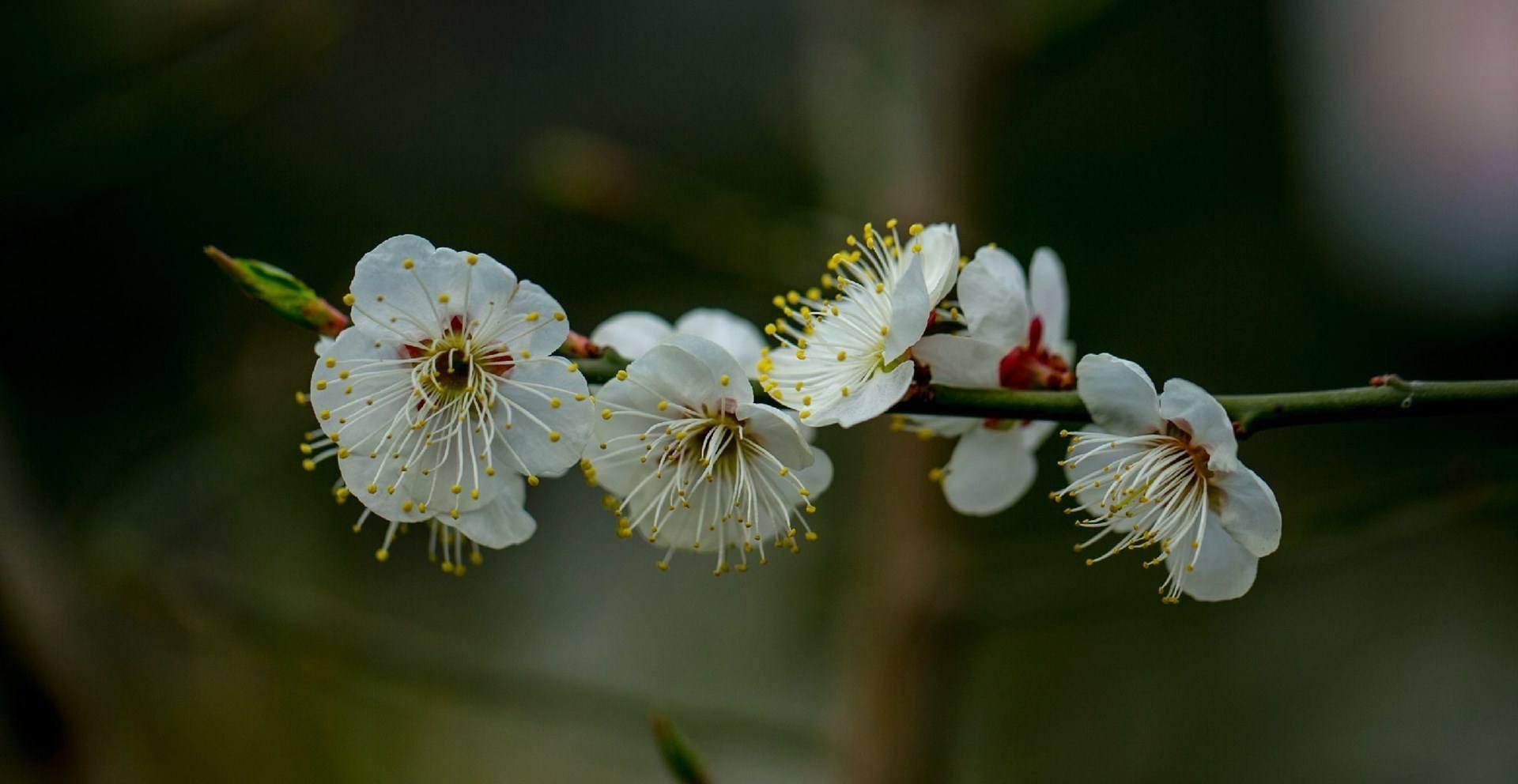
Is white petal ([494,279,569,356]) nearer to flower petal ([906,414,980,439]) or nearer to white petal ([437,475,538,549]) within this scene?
white petal ([437,475,538,549])

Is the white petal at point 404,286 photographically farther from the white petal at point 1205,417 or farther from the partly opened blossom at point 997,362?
the white petal at point 1205,417

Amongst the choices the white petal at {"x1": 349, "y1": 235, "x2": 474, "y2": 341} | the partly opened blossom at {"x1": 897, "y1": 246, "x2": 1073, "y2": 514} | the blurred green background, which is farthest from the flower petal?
the blurred green background

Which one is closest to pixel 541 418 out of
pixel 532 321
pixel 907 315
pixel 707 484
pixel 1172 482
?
pixel 532 321

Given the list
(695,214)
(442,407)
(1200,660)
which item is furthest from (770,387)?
(1200,660)

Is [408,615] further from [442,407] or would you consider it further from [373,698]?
[442,407]

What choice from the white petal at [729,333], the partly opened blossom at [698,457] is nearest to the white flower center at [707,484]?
the partly opened blossom at [698,457]

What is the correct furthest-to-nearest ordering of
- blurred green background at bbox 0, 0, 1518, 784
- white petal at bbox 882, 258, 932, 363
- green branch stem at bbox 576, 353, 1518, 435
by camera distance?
blurred green background at bbox 0, 0, 1518, 784, white petal at bbox 882, 258, 932, 363, green branch stem at bbox 576, 353, 1518, 435
